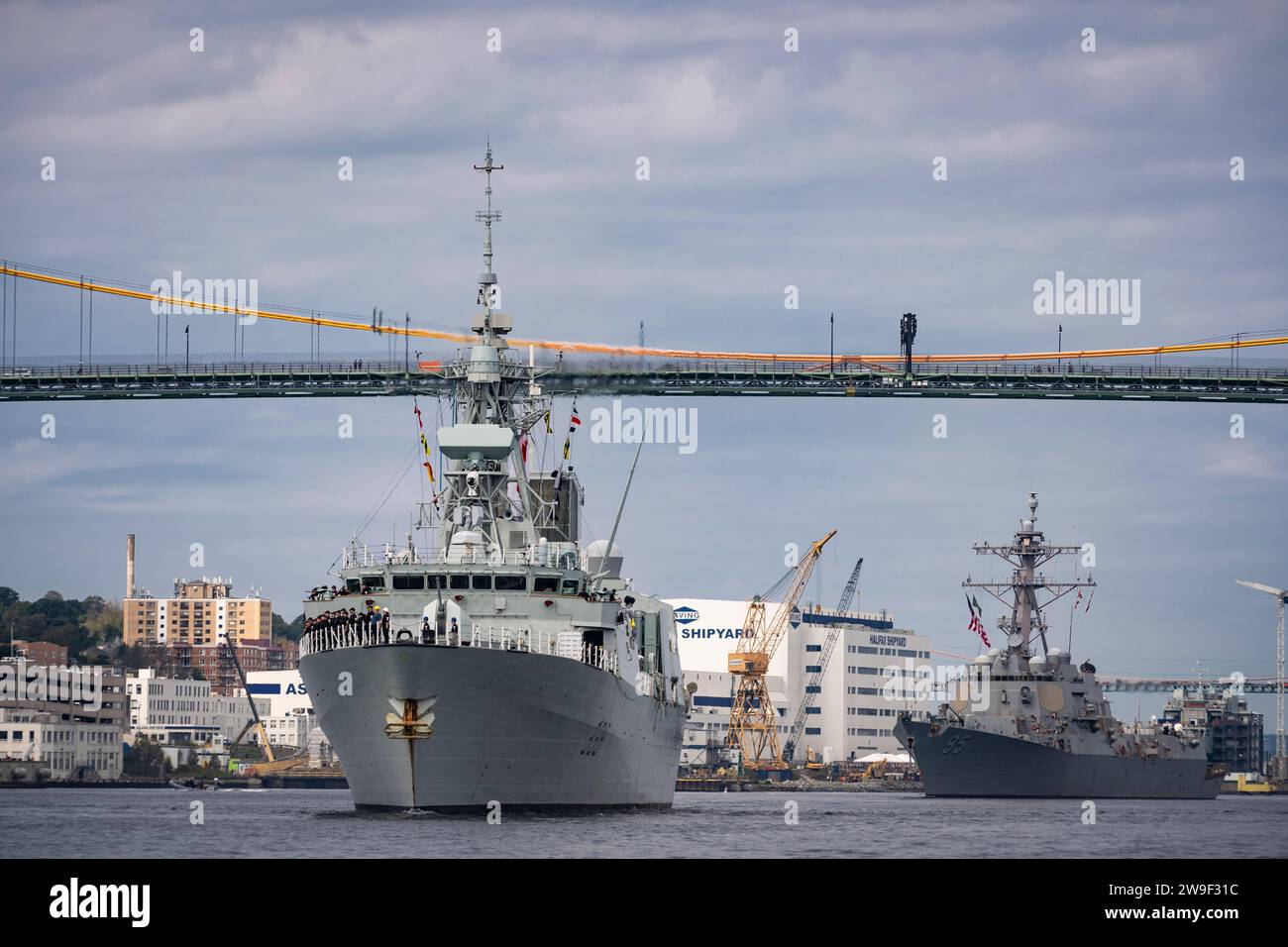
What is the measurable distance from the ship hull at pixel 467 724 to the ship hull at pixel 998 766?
149 feet

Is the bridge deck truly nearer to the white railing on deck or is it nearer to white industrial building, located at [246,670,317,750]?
white industrial building, located at [246,670,317,750]

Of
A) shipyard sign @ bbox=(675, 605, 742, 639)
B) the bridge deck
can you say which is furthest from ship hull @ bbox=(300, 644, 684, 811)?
shipyard sign @ bbox=(675, 605, 742, 639)

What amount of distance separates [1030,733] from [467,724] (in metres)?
55.0

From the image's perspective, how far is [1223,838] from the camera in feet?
169

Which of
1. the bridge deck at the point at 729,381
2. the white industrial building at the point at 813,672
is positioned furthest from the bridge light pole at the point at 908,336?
the white industrial building at the point at 813,672

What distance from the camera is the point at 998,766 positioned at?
89.6 metres

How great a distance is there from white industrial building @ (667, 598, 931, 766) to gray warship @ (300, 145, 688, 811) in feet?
355

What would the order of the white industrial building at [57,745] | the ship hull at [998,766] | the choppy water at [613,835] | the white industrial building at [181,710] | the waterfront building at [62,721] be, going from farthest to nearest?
the white industrial building at [181,710] < the waterfront building at [62,721] < the white industrial building at [57,745] < the ship hull at [998,766] < the choppy water at [613,835]

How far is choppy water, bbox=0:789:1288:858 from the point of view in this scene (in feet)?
122

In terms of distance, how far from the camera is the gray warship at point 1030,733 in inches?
3543

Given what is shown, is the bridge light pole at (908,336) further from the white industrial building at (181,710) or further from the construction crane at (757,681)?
the white industrial building at (181,710)

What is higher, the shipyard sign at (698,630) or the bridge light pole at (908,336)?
the bridge light pole at (908,336)

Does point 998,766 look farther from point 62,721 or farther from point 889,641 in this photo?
point 889,641
